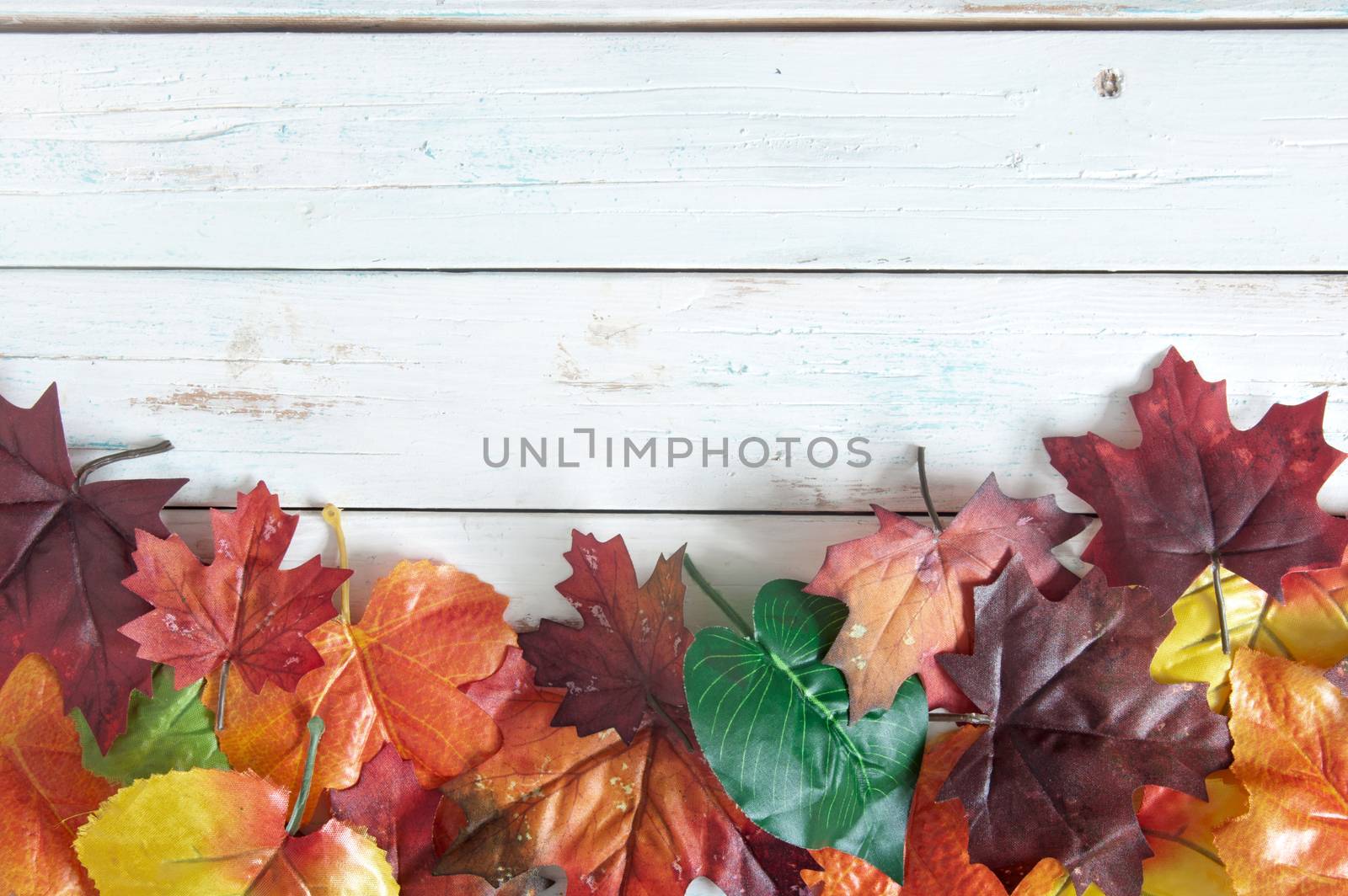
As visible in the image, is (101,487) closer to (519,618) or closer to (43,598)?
(43,598)

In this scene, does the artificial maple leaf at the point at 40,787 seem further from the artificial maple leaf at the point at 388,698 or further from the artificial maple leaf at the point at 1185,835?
the artificial maple leaf at the point at 1185,835

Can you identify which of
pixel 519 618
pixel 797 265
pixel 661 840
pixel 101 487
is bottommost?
pixel 661 840

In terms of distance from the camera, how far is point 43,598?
67 centimetres

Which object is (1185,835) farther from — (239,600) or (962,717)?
(239,600)

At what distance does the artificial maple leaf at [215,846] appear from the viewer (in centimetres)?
63

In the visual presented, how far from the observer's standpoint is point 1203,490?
66 centimetres

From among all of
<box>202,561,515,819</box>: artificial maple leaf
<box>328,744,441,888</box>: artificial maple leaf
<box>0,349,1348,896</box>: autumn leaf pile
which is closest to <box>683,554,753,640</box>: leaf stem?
<box>0,349,1348,896</box>: autumn leaf pile

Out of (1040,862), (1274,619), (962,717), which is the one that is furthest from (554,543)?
(1274,619)

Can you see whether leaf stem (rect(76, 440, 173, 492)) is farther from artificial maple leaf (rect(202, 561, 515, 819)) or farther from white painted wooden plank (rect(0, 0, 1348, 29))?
white painted wooden plank (rect(0, 0, 1348, 29))

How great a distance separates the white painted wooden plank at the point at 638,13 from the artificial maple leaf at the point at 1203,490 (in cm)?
28

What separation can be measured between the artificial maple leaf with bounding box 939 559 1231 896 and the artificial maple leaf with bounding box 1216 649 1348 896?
5cm

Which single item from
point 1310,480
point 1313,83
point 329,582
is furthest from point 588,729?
point 1313,83

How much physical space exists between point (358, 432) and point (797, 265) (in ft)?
1.28

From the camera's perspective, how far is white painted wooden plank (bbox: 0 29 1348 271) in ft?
2.22
